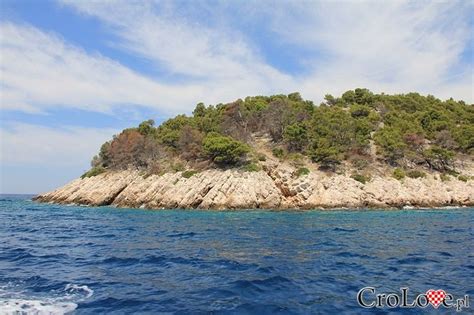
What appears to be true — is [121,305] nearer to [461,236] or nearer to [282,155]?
[461,236]

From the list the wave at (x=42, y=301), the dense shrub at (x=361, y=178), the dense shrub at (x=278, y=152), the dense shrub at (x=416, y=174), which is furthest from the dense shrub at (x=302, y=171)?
the wave at (x=42, y=301)

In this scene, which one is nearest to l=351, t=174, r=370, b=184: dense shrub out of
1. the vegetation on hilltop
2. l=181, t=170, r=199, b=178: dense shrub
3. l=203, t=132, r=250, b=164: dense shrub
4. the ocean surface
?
the vegetation on hilltop

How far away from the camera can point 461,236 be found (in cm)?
2245

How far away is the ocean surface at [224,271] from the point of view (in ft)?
32.0

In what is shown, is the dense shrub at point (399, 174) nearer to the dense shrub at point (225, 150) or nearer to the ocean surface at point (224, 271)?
the dense shrub at point (225, 150)

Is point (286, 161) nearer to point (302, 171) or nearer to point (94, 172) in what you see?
point (302, 171)

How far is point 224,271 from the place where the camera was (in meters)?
13.6

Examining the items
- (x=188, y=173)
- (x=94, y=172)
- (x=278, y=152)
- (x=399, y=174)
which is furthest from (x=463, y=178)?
(x=94, y=172)

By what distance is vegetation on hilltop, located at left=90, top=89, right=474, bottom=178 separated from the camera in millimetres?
62562

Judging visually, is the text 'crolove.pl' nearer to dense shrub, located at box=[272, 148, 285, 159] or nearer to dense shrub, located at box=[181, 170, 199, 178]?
dense shrub, located at box=[181, 170, 199, 178]

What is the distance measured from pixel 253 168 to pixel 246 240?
1412 inches

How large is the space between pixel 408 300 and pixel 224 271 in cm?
627

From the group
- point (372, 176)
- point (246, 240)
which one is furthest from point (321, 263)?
point (372, 176)

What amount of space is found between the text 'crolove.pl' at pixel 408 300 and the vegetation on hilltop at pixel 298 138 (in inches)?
1882
